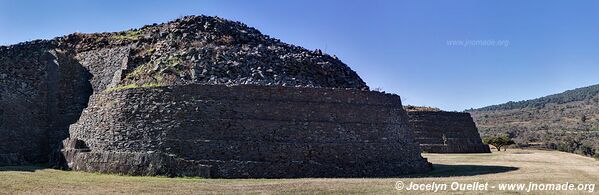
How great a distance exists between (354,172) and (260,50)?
8.10 metres

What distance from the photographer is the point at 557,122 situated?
279 ft

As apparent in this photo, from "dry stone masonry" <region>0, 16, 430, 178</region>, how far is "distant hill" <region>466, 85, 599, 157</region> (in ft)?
110

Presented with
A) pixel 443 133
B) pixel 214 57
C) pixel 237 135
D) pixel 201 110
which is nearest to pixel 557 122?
pixel 443 133

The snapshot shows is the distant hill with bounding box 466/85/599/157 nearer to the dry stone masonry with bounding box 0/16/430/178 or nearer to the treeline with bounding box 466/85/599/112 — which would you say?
the treeline with bounding box 466/85/599/112

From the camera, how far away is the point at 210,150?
Result: 64.3ft

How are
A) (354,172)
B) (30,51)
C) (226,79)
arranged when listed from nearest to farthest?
1. (354,172)
2. (226,79)
3. (30,51)

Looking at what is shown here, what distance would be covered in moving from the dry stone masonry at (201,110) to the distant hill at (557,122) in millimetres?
33419

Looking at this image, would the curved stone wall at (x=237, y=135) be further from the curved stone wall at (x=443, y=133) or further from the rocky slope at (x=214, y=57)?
the curved stone wall at (x=443, y=133)

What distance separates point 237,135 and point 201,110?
160 centimetres

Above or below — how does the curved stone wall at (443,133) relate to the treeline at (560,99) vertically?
below

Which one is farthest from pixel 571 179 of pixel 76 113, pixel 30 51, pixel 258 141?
pixel 30 51

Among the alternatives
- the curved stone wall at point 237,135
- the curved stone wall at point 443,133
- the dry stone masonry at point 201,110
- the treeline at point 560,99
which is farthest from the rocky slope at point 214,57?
the treeline at point 560,99

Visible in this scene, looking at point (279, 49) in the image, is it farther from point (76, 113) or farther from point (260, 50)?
point (76, 113)

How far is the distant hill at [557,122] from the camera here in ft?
205
